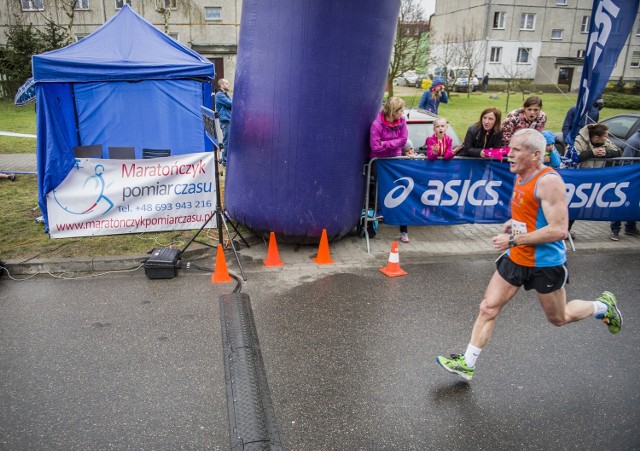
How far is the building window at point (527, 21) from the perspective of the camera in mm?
42875

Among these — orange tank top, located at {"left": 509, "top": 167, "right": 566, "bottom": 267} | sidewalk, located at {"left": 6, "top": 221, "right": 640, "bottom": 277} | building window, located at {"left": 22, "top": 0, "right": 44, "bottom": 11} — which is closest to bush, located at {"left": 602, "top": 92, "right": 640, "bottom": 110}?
sidewalk, located at {"left": 6, "top": 221, "right": 640, "bottom": 277}

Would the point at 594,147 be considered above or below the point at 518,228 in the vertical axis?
above

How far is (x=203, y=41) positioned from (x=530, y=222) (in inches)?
1337

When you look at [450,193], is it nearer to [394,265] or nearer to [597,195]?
[394,265]

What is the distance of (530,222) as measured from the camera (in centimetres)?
340

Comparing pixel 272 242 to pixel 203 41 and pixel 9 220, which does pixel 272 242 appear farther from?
pixel 203 41

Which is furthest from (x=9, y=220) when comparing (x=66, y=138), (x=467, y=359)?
(x=467, y=359)

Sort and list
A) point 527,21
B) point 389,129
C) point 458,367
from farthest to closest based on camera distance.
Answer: point 527,21
point 389,129
point 458,367

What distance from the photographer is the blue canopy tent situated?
6613 mm

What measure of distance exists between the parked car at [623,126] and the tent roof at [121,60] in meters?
9.51

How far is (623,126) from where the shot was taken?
1120 cm

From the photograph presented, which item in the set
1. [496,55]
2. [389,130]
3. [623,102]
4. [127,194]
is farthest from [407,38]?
[127,194]

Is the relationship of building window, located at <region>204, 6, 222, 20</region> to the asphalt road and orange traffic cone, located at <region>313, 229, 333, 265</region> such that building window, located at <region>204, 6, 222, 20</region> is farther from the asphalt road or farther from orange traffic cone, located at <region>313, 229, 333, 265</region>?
the asphalt road

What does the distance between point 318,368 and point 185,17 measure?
3408 cm
